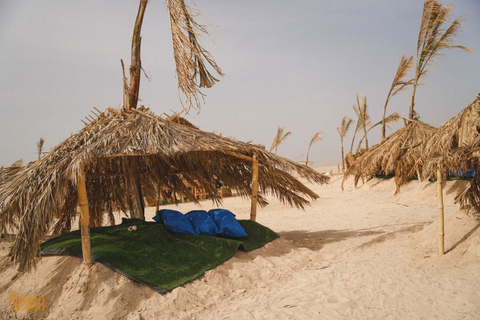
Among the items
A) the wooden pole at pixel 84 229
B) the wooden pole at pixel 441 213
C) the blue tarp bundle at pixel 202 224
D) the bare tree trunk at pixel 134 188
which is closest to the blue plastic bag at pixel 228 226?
the blue tarp bundle at pixel 202 224

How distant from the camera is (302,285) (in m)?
3.54

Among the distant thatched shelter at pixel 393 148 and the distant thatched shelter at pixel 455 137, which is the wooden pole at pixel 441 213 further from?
the distant thatched shelter at pixel 393 148

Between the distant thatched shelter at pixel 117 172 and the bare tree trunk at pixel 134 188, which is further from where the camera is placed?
the bare tree trunk at pixel 134 188

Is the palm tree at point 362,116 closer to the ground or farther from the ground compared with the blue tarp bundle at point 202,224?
farther from the ground

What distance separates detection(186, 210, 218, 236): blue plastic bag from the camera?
4961 millimetres

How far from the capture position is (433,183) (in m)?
9.29

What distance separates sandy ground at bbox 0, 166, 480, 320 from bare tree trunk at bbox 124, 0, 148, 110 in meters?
3.05

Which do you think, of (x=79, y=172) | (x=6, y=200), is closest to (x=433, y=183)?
(x=79, y=172)

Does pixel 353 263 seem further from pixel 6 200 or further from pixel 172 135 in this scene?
pixel 6 200

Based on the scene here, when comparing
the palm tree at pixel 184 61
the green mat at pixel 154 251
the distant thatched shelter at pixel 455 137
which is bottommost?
the green mat at pixel 154 251

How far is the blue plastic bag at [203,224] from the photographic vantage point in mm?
4961

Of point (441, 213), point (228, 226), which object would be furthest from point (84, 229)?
point (441, 213)

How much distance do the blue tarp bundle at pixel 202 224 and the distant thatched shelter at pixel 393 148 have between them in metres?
6.33

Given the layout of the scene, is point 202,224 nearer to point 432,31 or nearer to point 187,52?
point 187,52
